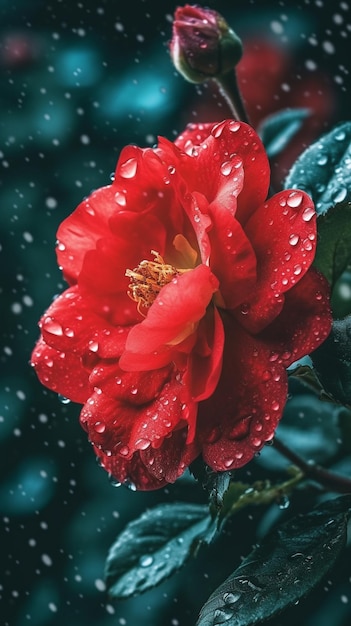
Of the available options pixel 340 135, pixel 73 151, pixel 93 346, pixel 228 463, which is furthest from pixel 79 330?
pixel 73 151

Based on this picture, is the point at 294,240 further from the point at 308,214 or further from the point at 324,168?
the point at 324,168

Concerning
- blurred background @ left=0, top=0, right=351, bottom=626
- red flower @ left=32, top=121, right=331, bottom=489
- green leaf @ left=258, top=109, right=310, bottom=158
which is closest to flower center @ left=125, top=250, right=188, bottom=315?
red flower @ left=32, top=121, right=331, bottom=489

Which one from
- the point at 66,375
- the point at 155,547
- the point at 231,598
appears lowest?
the point at 155,547

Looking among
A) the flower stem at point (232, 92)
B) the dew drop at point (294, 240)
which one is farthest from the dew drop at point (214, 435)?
the flower stem at point (232, 92)

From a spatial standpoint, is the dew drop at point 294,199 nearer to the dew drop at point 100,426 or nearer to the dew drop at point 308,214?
the dew drop at point 308,214

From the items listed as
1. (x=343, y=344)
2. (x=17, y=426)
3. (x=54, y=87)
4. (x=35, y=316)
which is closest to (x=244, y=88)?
(x=54, y=87)

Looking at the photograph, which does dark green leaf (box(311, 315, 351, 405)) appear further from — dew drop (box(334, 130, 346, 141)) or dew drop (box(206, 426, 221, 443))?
dew drop (box(334, 130, 346, 141))

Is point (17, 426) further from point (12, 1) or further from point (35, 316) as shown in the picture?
point (12, 1)
